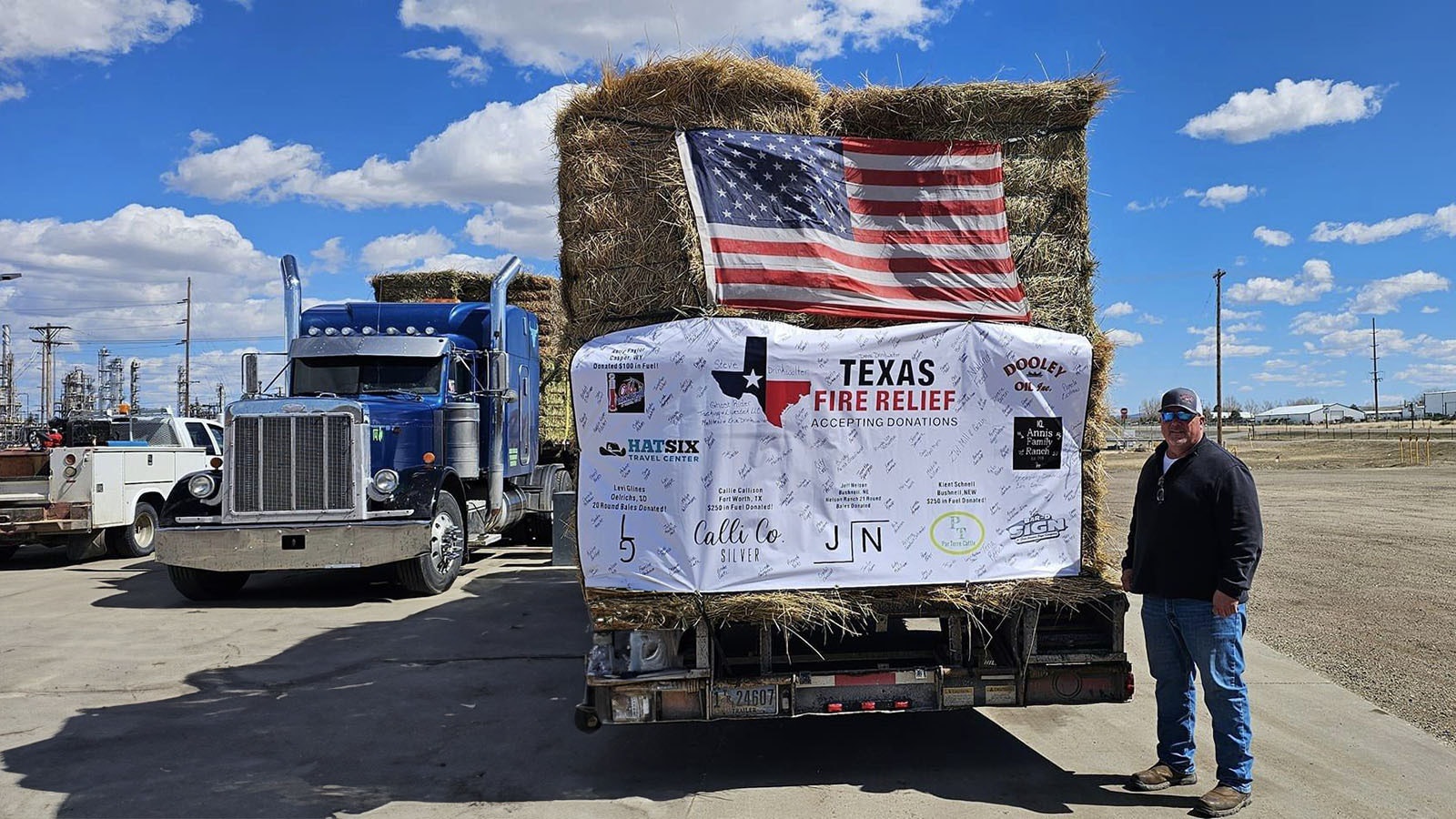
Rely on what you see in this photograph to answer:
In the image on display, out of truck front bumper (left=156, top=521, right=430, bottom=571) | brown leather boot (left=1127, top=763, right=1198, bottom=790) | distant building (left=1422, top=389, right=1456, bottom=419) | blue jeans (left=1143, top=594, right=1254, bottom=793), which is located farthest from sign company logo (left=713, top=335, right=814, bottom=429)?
distant building (left=1422, top=389, right=1456, bottom=419)

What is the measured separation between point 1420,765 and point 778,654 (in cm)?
334

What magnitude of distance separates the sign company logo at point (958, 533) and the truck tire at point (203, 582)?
326 inches

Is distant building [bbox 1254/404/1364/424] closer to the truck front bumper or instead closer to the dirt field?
the dirt field

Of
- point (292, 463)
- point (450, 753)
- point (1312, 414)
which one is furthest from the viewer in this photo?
point (1312, 414)

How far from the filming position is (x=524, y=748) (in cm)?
564

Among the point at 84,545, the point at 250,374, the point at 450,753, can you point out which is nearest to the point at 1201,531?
the point at 450,753

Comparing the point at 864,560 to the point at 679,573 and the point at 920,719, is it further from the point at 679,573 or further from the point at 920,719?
the point at 920,719

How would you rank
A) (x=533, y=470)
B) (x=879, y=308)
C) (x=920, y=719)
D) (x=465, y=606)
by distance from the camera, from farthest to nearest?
(x=533, y=470) < (x=465, y=606) < (x=920, y=719) < (x=879, y=308)

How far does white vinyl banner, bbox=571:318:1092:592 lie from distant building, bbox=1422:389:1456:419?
148 metres

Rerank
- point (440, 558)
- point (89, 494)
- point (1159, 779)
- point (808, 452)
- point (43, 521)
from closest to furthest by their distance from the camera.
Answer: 1. point (1159, 779)
2. point (808, 452)
3. point (440, 558)
4. point (43, 521)
5. point (89, 494)

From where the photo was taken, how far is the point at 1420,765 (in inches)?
200

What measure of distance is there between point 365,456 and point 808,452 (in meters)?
6.62

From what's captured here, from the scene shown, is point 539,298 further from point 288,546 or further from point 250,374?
point 288,546

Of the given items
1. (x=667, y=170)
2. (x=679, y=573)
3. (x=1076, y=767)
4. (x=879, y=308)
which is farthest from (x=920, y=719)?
(x=667, y=170)
